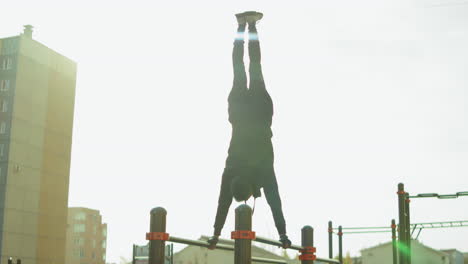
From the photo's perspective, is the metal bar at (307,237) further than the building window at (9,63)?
No

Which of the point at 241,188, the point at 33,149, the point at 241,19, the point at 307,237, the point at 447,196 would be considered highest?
the point at 33,149

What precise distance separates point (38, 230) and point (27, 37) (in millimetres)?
14270

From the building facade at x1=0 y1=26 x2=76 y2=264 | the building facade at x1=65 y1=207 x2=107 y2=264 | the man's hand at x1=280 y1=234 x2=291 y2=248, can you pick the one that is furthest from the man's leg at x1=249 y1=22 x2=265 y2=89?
the building facade at x1=65 y1=207 x2=107 y2=264

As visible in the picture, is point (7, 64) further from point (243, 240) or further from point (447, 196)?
point (243, 240)

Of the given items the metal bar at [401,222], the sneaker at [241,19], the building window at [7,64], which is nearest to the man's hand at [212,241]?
the sneaker at [241,19]

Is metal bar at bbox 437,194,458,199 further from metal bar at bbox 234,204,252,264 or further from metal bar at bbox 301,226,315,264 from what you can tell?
metal bar at bbox 234,204,252,264

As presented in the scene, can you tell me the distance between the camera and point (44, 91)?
50719 mm

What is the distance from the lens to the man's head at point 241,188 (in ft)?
19.1

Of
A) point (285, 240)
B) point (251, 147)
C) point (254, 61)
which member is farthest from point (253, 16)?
point (285, 240)

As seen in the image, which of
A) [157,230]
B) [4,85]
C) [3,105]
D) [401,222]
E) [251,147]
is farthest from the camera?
[4,85]

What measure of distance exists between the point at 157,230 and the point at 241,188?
1035mm

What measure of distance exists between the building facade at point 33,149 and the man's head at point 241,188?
43.0 m

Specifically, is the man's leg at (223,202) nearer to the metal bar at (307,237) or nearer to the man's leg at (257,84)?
the man's leg at (257,84)

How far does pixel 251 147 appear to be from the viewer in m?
5.95
